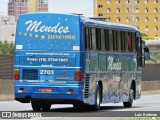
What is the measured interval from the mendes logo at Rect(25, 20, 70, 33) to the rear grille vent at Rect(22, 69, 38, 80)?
4.49 feet

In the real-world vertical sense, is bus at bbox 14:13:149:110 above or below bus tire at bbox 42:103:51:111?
above

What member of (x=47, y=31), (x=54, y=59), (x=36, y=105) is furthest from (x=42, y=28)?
(x=36, y=105)

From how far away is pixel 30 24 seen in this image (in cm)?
2698

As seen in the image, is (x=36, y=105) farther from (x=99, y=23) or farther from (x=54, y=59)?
(x=99, y=23)

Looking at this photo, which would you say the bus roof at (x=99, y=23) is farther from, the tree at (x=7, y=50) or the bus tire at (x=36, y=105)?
the tree at (x=7, y=50)

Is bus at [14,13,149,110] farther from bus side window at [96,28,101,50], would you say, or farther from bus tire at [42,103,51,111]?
bus side window at [96,28,101,50]

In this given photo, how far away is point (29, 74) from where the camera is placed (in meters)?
27.0

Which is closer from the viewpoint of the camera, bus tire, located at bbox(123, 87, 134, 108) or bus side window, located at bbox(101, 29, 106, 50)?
bus side window, located at bbox(101, 29, 106, 50)

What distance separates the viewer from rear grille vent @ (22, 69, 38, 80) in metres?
26.9

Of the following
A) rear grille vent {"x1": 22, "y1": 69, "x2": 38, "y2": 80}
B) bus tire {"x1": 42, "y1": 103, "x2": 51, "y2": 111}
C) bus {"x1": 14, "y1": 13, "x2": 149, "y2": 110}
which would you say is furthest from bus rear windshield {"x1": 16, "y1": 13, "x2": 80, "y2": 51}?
bus tire {"x1": 42, "y1": 103, "x2": 51, "y2": 111}

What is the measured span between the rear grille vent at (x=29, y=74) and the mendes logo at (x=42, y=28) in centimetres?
137

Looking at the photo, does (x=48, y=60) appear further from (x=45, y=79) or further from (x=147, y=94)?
(x=147, y=94)

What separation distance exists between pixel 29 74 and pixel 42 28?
63.0 inches

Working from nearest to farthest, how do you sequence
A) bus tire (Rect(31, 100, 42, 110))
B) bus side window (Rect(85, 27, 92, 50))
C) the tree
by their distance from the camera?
1. bus side window (Rect(85, 27, 92, 50))
2. bus tire (Rect(31, 100, 42, 110))
3. the tree
